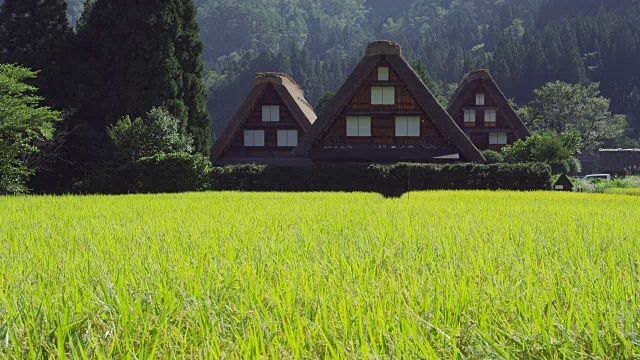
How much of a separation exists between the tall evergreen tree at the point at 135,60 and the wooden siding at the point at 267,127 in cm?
382

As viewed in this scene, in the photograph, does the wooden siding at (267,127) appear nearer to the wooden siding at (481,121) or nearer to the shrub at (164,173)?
the shrub at (164,173)

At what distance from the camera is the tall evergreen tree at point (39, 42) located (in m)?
27.0

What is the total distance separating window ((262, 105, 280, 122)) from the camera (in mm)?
32594

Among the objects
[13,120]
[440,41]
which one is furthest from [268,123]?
[440,41]

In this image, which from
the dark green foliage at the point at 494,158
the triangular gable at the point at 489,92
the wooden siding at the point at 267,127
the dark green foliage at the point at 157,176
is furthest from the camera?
the triangular gable at the point at 489,92

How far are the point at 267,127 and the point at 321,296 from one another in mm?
30385

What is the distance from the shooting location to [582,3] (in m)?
123

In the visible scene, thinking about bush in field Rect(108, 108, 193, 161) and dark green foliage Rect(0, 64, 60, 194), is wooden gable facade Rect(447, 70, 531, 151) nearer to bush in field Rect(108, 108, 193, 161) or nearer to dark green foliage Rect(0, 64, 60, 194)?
bush in field Rect(108, 108, 193, 161)

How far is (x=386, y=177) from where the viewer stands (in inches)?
895

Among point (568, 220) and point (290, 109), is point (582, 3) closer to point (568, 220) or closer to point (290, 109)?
point (290, 109)

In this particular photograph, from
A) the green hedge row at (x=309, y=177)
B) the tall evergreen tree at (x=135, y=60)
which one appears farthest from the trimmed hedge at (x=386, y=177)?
the tall evergreen tree at (x=135, y=60)

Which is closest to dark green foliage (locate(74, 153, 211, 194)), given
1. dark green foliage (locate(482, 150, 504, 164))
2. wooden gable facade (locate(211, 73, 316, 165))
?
wooden gable facade (locate(211, 73, 316, 165))

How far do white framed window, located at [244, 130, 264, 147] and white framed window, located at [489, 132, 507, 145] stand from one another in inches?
793

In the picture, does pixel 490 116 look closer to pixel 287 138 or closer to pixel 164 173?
pixel 287 138
